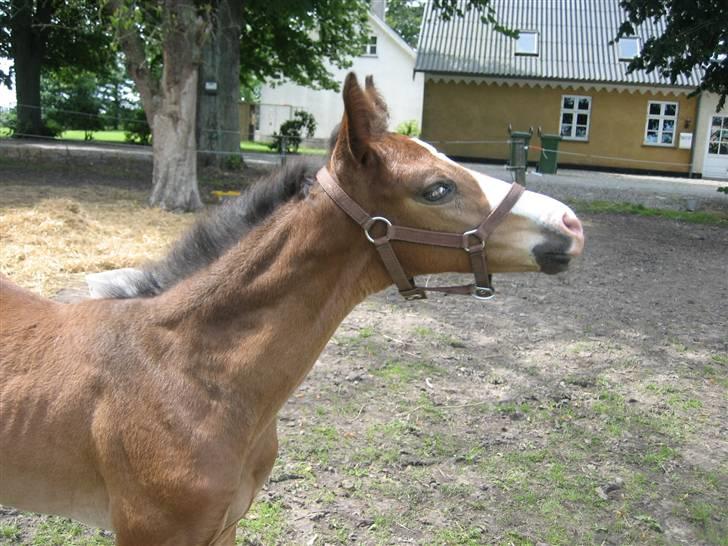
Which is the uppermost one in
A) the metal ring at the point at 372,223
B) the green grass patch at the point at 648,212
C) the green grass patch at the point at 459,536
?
the metal ring at the point at 372,223

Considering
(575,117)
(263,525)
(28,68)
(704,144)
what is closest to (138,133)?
(28,68)

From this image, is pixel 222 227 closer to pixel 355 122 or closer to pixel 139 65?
pixel 355 122

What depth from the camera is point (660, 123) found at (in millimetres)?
29406

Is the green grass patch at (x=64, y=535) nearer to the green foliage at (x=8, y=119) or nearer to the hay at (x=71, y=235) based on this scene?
the hay at (x=71, y=235)

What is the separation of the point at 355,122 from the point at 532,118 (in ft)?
96.4

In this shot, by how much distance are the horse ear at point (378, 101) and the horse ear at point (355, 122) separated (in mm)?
193

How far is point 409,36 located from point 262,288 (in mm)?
61204

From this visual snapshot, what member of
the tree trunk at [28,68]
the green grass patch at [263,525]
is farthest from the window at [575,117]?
the green grass patch at [263,525]

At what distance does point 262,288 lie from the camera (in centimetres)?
224

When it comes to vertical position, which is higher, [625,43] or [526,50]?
[625,43]

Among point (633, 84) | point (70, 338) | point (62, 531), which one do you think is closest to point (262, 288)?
point (70, 338)

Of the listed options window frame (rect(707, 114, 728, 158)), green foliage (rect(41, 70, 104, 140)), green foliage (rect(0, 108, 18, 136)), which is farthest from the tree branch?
window frame (rect(707, 114, 728, 158))

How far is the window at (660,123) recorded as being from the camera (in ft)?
95.9

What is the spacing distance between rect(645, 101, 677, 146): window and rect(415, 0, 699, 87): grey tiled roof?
3.50ft
